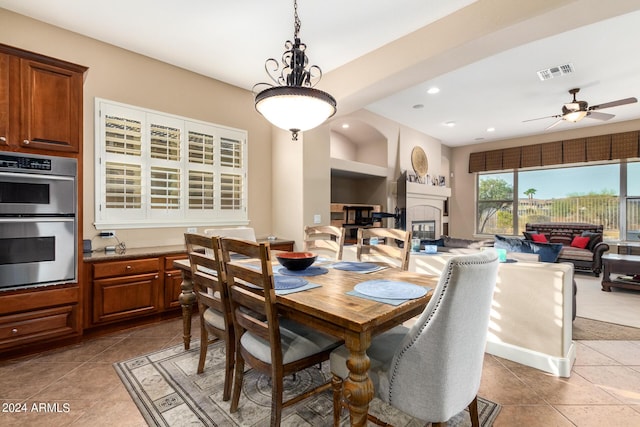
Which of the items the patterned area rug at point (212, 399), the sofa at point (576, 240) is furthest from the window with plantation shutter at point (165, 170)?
the sofa at point (576, 240)

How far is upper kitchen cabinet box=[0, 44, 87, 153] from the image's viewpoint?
7.61 feet

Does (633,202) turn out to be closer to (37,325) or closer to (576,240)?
(576,240)

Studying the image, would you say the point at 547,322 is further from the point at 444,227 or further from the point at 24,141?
the point at 444,227

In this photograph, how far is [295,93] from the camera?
5.99ft

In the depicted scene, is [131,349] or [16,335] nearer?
[16,335]

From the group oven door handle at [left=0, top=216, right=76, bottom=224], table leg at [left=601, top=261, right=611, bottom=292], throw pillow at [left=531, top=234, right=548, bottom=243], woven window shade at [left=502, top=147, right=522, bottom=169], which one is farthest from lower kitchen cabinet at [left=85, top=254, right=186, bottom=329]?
woven window shade at [left=502, top=147, right=522, bottom=169]

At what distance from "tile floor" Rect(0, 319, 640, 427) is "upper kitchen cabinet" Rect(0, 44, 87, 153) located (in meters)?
1.71

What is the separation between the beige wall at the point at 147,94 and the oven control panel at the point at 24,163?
64 centimetres

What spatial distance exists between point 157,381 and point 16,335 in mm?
1266

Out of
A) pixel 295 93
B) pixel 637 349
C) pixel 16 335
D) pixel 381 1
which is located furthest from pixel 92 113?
pixel 637 349

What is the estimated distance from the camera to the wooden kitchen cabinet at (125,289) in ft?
9.09

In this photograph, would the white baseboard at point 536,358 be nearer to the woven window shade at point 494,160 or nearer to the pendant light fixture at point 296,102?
the pendant light fixture at point 296,102

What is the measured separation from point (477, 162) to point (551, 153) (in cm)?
157

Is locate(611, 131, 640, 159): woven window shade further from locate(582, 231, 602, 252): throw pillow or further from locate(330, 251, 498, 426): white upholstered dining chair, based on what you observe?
locate(330, 251, 498, 426): white upholstered dining chair
